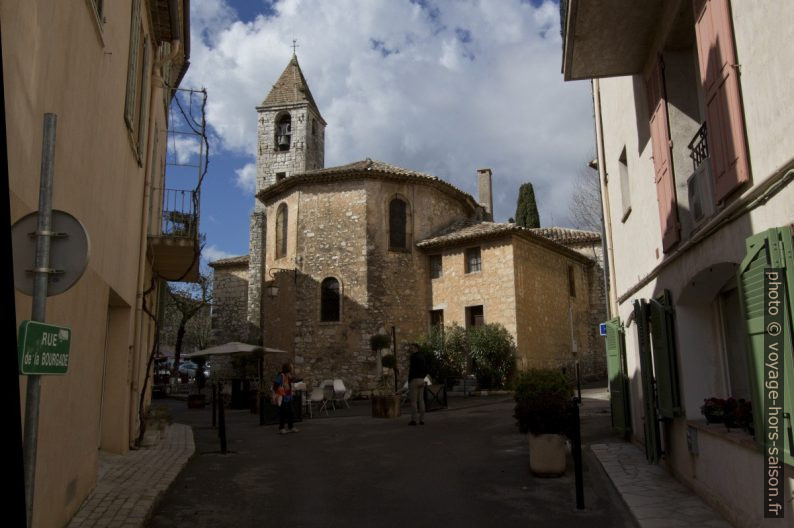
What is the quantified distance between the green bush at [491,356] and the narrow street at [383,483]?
999 centimetres

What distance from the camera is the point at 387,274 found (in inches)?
1037

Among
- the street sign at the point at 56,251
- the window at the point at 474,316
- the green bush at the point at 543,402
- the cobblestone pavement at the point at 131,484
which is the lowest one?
the cobblestone pavement at the point at 131,484

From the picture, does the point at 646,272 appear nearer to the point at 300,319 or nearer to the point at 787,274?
the point at 787,274

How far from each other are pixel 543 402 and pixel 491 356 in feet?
51.1

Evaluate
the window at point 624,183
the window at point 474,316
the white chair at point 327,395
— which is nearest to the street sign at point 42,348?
the window at point 624,183

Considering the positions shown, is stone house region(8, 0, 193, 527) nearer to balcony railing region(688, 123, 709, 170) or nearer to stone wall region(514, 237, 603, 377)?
balcony railing region(688, 123, 709, 170)

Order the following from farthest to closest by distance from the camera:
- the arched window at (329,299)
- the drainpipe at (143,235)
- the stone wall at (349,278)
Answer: the arched window at (329,299) → the stone wall at (349,278) → the drainpipe at (143,235)

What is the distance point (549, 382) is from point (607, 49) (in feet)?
14.7

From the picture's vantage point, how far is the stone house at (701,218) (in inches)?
176

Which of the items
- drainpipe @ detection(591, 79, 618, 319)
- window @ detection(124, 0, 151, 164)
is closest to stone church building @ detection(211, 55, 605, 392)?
drainpipe @ detection(591, 79, 618, 319)

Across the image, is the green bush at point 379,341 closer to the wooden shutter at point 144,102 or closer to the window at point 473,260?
the window at point 473,260

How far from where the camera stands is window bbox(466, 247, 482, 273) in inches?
1020

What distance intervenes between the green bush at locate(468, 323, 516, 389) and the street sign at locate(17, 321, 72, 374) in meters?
21.1

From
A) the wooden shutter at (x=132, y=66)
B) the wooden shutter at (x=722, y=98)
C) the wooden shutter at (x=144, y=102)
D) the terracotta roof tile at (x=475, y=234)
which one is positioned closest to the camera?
the wooden shutter at (x=722, y=98)
